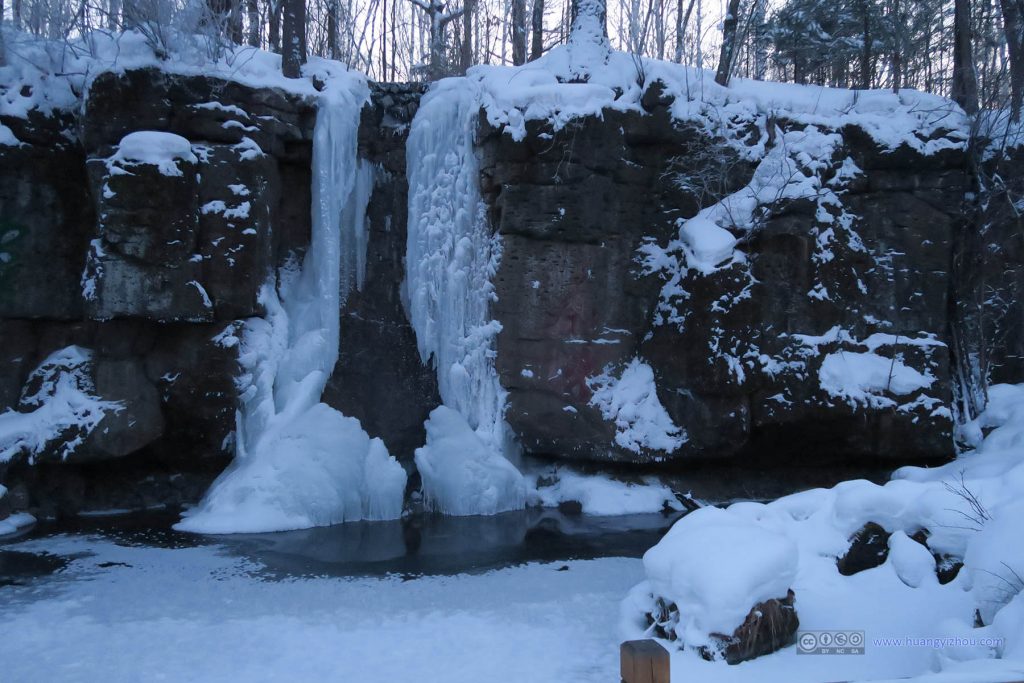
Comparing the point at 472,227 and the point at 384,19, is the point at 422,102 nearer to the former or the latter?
the point at 472,227

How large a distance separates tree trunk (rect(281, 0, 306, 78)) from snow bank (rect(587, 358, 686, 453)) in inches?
222

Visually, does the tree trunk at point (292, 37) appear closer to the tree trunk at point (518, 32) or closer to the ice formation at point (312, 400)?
the ice formation at point (312, 400)

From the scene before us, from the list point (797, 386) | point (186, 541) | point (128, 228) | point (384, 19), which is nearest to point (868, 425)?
point (797, 386)

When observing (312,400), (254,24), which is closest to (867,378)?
(312,400)

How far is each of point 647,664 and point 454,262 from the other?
7746 mm

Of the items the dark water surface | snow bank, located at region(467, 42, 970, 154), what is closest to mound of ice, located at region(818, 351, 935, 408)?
the dark water surface

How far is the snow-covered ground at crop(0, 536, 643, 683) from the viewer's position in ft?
14.2

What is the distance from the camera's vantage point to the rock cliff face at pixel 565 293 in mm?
8469

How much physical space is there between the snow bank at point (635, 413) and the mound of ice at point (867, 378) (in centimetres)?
178

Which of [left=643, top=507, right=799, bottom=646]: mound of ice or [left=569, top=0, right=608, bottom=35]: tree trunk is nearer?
[left=643, top=507, right=799, bottom=646]: mound of ice

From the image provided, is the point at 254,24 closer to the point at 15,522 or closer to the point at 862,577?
the point at 15,522

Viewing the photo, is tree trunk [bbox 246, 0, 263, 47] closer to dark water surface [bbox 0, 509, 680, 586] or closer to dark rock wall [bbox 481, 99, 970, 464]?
dark rock wall [bbox 481, 99, 970, 464]

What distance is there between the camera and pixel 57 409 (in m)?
8.26

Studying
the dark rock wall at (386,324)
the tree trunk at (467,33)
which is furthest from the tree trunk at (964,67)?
the tree trunk at (467,33)
